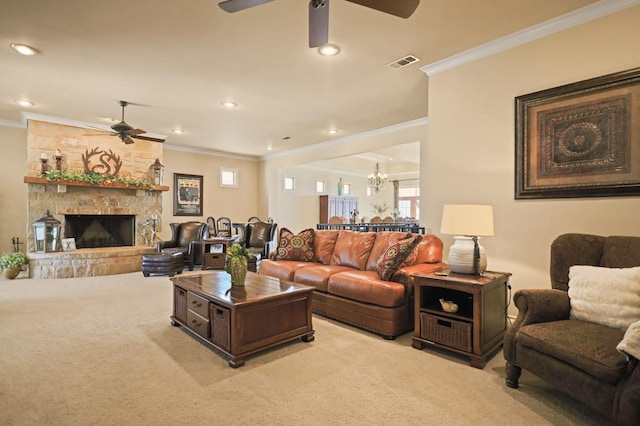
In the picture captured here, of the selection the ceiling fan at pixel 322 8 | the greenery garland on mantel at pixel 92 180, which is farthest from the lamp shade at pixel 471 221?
the greenery garland on mantel at pixel 92 180

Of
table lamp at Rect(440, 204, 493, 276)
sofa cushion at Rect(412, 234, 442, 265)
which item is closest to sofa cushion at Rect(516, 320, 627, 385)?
table lamp at Rect(440, 204, 493, 276)

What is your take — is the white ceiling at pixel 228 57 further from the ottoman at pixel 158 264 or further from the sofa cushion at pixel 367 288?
the ottoman at pixel 158 264

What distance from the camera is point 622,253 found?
217 centimetres

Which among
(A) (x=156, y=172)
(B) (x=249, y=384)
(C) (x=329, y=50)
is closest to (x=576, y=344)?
(B) (x=249, y=384)

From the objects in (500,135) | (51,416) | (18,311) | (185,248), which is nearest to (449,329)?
(500,135)

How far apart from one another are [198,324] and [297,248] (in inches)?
73.1

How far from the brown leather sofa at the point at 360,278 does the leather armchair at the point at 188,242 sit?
9.48 feet

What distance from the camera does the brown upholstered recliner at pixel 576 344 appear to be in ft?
5.08

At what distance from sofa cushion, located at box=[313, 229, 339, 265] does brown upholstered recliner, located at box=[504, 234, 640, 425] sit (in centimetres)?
253

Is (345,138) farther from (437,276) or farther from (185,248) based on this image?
(437,276)

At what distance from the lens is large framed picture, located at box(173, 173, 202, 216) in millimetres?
8141

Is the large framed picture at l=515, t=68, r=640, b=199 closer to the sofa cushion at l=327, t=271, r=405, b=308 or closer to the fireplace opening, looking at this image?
the sofa cushion at l=327, t=271, r=405, b=308

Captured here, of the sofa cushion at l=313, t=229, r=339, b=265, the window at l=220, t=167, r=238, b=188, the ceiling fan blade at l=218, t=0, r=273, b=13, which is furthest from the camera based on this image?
the window at l=220, t=167, r=238, b=188

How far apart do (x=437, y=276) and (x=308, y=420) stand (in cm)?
153
